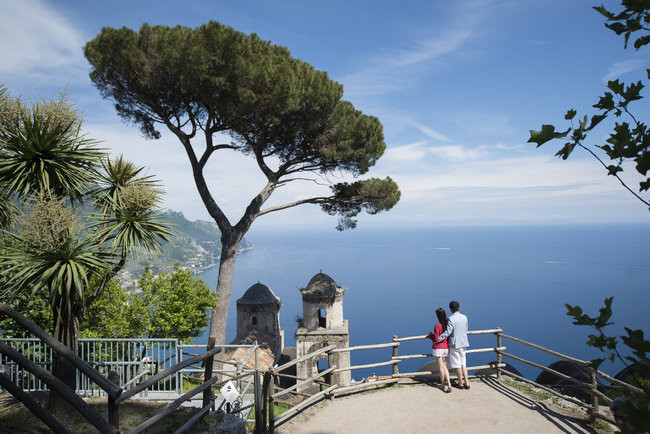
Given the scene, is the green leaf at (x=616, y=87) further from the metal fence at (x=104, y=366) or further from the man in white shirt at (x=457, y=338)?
the metal fence at (x=104, y=366)

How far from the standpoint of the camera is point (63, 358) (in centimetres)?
670

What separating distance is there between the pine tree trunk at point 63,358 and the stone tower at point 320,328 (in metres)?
12.0

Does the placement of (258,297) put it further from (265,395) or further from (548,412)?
(548,412)

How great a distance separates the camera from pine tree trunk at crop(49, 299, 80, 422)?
627 centimetres

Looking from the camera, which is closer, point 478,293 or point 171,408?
point 171,408

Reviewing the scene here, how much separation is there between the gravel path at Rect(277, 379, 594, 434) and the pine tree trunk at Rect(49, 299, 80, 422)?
371cm

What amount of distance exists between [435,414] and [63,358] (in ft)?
22.4

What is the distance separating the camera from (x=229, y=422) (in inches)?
200

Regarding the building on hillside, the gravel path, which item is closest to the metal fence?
the gravel path

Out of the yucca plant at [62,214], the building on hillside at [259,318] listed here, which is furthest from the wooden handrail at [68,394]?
the building on hillside at [259,318]

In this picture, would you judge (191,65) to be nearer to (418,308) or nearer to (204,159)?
(204,159)

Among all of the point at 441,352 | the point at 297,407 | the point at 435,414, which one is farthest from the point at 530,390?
the point at 297,407

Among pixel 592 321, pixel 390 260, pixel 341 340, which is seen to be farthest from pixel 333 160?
pixel 390 260

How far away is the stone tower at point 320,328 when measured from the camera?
59.5 feet
